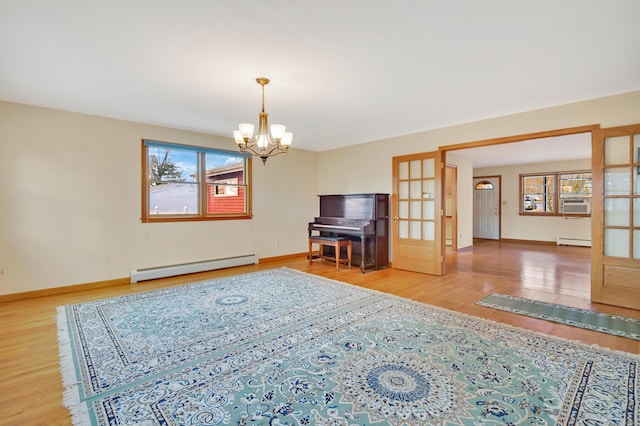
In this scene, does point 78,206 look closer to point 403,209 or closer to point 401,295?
point 401,295

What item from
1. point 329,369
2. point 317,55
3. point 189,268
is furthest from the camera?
point 189,268

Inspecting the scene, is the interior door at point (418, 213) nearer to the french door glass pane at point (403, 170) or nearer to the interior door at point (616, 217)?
the french door glass pane at point (403, 170)

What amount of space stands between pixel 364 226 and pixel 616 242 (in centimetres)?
323

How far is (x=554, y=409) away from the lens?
169cm

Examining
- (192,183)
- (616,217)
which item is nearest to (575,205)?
(616,217)

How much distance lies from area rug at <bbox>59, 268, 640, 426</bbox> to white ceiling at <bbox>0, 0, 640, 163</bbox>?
247cm

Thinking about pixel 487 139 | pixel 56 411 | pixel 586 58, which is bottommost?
pixel 56 411

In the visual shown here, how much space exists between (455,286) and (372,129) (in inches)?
114

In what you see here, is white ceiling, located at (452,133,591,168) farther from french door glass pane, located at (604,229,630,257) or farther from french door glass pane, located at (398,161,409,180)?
french door glass pane, located at (604,229,630,257)

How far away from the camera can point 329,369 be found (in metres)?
2.12

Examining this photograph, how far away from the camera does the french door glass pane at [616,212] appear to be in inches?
135

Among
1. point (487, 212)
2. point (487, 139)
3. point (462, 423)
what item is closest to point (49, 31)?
point (462, 423)

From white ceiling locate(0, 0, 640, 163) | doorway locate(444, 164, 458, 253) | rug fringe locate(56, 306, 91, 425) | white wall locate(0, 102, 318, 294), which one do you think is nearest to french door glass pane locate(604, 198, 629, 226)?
white ceiling locate(0, 0, 640, 163)

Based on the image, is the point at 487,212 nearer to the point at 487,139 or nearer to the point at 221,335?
the point at 487,139
